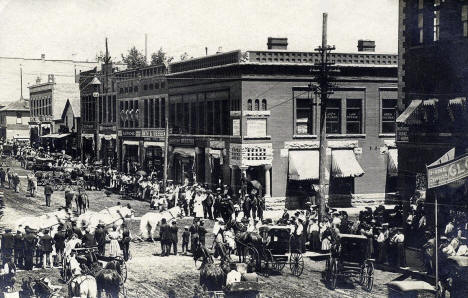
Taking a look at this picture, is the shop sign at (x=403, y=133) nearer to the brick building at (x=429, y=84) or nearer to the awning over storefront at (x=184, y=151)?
the brick building at (x=429, y=84)

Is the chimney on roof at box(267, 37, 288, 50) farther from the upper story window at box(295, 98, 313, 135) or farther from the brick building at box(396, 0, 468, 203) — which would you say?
the brick building at box(396, 0, 468, 203)

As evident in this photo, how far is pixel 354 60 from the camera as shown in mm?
38438

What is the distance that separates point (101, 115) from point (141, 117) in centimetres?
1120

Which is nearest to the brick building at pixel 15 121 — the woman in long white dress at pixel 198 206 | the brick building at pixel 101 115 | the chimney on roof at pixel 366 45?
the brick building at pixel 101 115

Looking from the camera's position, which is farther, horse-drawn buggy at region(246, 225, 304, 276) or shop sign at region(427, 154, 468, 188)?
horse-drawn buggy at region(246, 225, 304, 276)

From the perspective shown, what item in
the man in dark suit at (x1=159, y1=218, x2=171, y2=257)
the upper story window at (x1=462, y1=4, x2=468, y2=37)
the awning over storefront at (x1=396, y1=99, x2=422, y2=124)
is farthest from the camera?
the awning over storefront at (x1=396, y1=99, x2=422, y2=124)

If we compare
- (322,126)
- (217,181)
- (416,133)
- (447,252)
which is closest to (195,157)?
(217,181)

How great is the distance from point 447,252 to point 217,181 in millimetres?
23189

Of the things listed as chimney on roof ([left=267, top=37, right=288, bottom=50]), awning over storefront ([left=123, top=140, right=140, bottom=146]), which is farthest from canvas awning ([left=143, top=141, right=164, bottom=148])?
chimney on roof ([left=267, top=37, right=288, bottom=50])

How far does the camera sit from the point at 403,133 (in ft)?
86.6

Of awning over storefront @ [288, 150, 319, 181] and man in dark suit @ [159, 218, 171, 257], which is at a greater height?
awning over storefront @ [288, 150, 319, 181]

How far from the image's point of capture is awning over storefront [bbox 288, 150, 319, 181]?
36750 mm

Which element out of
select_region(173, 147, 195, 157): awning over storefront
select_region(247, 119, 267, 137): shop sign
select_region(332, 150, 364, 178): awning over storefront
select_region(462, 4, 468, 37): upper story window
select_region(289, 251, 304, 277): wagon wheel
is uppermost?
select_region(462, 4, 468, 37): upper story window

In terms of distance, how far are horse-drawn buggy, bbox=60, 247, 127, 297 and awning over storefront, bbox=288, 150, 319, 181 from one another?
1806cm
